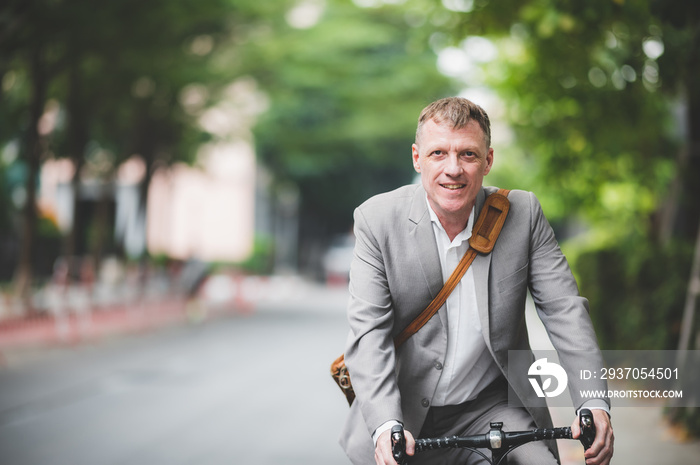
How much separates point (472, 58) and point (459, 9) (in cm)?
353

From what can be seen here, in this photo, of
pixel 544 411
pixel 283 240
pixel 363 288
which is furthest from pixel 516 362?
pixel 283 240

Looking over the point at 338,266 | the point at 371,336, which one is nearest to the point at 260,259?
the point at 338,266

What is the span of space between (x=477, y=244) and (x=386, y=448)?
0.73m

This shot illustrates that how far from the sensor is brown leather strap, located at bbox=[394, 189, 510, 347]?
9.71ft

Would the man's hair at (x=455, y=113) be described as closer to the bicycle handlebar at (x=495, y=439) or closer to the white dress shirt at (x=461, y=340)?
the white dress shirt at (x=461, y=340)

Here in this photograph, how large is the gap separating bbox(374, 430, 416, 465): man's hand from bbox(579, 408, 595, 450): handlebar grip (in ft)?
1.67

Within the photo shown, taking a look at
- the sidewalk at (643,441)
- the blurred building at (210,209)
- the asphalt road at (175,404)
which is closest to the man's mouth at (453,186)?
the sidewalk at (643,441)

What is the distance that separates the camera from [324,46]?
22156 mm

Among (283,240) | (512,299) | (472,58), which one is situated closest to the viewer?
(512,299)

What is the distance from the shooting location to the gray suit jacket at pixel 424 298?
2898mm

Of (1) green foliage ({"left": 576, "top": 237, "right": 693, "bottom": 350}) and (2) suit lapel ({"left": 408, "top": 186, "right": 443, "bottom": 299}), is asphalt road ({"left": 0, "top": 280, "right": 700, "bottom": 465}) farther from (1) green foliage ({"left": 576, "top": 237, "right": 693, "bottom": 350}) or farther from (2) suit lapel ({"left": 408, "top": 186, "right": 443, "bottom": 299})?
(2) suit lapel ({"left": 408, "top": 186, "right": 443, "bottom": 299})

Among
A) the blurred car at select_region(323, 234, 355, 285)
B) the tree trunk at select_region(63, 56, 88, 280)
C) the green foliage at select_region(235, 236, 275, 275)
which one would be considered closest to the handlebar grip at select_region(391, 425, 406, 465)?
the tree trunk at select_region(63, 56, 88, 280)

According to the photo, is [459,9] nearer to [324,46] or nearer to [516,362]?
[516,362]

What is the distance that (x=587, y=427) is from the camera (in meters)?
2.69
